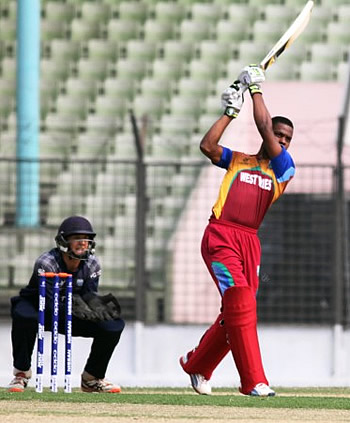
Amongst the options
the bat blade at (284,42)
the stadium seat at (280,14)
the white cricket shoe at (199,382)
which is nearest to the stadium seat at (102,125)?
the stadium seat at (280,14)

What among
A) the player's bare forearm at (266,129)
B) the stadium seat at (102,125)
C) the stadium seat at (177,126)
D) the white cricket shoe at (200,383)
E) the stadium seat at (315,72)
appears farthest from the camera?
the stadium seat at (315,72)

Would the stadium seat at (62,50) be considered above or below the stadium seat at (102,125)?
above

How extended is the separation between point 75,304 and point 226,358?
4595 mm

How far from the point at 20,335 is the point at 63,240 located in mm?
730

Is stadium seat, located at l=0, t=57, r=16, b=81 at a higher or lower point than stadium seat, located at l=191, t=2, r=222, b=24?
lower

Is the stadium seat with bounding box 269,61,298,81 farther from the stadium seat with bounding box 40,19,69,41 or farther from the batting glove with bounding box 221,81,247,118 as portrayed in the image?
the batting glove with bounding box 221,81,247,118

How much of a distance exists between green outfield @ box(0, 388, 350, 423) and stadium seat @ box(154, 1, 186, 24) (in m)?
10.4

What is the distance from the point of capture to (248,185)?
29.4 ft

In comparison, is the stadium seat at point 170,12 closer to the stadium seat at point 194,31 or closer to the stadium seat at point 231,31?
the stadium seat at point 194,31

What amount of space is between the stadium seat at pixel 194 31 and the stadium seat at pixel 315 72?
1.50 meters

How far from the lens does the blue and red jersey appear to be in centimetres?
896

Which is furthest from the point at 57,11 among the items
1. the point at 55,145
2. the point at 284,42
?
the point at 284,42

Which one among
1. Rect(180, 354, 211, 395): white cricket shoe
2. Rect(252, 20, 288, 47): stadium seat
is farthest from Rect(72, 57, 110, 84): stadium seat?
Rect(180, 354, 211, 395): white cricket shoe

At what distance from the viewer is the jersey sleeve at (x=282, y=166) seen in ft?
29.3
